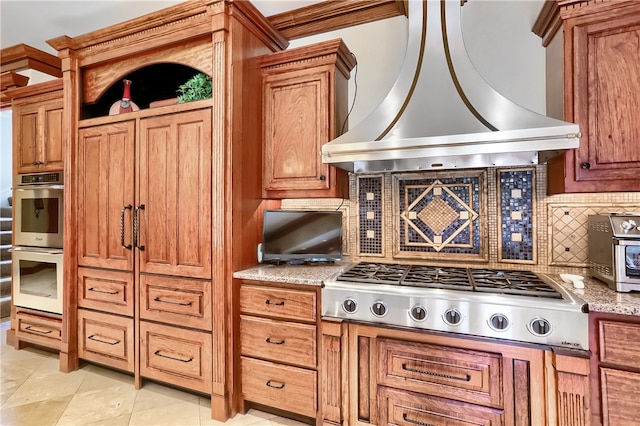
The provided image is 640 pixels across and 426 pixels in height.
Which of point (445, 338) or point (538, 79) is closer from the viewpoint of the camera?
point (445, 338)

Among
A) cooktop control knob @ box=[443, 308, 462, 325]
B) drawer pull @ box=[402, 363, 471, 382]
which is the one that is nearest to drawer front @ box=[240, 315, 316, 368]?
drawer pull @ box=[402, 363, 471, 382]

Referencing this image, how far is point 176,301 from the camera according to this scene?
6.79ft

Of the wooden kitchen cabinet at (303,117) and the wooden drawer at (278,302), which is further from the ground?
the wooden kitchen cabinet at (303,117)

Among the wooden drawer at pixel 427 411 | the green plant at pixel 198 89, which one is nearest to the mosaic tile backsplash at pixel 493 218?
the wooden drawer at pixel 427 411

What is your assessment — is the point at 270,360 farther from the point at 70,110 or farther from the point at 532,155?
the point at 70,110

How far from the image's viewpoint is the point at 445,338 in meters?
1.50

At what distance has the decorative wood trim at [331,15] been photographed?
2.27 metres

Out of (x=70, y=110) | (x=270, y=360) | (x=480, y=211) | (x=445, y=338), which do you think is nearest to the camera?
(x=445, y=338)

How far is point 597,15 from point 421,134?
1051 mm

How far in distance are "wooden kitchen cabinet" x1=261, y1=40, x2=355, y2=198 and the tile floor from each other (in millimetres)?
1486

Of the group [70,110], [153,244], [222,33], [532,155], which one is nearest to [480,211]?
[532,155]

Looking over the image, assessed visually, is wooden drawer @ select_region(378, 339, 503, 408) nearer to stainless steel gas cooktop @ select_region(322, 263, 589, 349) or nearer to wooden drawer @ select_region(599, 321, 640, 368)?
stainless steel gas cooktop @ select_region(322, 263, 589, 349)

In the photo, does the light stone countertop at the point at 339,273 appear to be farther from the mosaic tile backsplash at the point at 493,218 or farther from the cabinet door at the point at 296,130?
the cabinet door at the point at 296,130

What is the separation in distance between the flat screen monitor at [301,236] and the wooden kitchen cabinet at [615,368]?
1.37 metres
